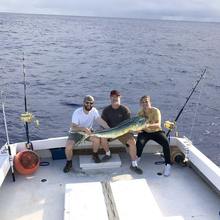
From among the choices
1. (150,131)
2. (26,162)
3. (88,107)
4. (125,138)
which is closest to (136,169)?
(125,138)

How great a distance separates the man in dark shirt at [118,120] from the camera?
6.40m

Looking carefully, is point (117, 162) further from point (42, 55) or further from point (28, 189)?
point (42, 55)

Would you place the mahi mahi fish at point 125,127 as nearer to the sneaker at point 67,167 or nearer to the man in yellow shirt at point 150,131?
the man in yellow shirt at point 150,131

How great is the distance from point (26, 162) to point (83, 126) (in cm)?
115

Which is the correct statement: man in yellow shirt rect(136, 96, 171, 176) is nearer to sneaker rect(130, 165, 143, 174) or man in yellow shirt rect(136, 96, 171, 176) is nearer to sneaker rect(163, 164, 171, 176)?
sneaker rect(130, 165, 143, 174)

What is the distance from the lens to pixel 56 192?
18.6 feet

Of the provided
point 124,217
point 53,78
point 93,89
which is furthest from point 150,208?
point 53,78

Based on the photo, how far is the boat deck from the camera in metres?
5.12

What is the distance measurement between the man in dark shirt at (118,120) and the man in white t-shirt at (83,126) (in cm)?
16

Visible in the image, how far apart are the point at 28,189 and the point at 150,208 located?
6.62 ft

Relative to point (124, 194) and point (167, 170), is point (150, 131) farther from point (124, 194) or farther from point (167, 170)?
point (124, 194)

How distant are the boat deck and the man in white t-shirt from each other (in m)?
0.26

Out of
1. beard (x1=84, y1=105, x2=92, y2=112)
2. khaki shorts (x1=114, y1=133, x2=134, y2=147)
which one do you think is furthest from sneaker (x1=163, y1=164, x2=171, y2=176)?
beard (x1=84, y1=105, x2=92, y2=112)

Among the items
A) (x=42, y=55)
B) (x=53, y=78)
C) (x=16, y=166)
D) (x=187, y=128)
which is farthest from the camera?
(x=42, y=55)
